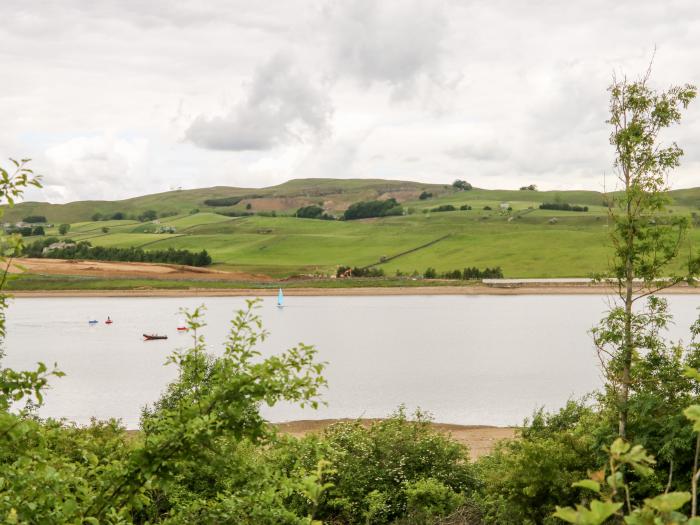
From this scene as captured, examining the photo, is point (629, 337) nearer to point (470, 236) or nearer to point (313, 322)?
point (313, 322)

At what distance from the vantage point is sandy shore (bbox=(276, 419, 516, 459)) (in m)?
33.9

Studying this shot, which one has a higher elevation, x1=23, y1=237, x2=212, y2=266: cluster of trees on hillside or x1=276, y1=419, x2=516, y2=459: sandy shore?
x1=23, y1=237, x2=212, y2=266: cluster of trees on hillside

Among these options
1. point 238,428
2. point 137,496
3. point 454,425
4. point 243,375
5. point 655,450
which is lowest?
point 454,425

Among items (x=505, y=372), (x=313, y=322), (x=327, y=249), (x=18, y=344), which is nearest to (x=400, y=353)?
(x=505, y=372)

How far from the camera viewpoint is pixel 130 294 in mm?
131500

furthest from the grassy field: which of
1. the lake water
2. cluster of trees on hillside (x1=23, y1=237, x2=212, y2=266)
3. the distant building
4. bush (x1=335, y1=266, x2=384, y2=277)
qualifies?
the lake water

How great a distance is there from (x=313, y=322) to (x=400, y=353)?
26231 millimetres

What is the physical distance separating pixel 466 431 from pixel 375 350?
108ft

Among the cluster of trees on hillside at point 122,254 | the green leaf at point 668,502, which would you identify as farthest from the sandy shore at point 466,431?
the cluster of trees on hillside at point 122,254

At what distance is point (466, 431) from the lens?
124 feet

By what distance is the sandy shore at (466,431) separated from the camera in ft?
111

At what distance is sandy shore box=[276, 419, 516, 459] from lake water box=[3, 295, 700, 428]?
200 centimetres

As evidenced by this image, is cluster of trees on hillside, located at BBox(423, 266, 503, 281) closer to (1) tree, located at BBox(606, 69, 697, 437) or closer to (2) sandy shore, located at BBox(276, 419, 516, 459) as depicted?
(2) sandy shore, located at BBox(276, 419, 516, 459)

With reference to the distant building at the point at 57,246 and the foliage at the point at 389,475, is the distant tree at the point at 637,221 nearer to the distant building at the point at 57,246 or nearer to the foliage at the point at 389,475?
the foliage at the point at 389,475
